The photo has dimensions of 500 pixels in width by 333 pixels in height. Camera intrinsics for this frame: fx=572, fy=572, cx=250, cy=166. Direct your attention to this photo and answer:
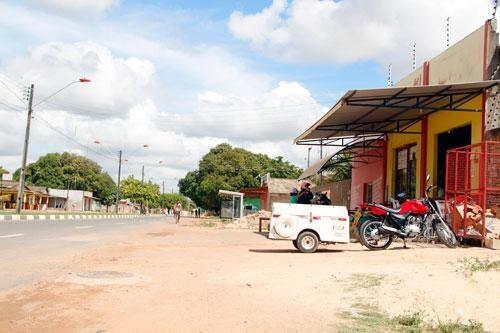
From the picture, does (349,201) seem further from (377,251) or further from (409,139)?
(377,251)

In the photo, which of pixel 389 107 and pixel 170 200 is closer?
pixel 389 107

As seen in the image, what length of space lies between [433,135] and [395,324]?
13.5 meters

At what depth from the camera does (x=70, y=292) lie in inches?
300

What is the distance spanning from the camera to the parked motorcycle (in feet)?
41.4

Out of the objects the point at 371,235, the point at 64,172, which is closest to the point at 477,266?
the point at 371,235

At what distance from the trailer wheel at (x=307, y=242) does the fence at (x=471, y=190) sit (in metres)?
3.18

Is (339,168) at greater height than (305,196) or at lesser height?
greater

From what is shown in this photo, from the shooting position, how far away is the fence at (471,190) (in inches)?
480

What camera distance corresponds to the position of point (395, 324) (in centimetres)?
565

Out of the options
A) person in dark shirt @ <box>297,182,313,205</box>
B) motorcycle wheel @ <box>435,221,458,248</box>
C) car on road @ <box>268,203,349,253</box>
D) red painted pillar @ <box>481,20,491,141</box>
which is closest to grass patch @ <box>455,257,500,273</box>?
motorcycle wheel @ <box>435,221,458,248</box>

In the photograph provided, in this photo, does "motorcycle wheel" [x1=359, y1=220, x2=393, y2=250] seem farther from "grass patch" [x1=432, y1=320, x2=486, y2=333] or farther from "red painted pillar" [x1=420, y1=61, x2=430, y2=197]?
"grass patch" [x1=432, y1=320, x2=486, y2=333]

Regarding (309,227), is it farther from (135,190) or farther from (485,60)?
(135,190)

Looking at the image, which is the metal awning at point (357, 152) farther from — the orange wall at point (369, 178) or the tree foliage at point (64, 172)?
the tree foliage at point (64, 172)

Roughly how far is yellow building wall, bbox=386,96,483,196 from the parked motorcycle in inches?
130
